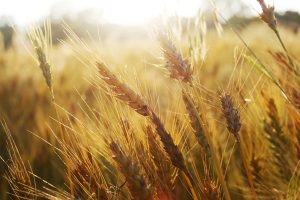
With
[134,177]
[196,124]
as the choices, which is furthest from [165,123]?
[134,177]

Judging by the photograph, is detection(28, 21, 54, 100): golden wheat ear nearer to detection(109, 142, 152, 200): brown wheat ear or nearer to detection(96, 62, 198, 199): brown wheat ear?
detection(96, 62, 198, 199): brown wheat ear

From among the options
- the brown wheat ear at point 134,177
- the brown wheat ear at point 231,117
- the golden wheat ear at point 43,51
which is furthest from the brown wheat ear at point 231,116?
the golden wheat ear at point 43,51

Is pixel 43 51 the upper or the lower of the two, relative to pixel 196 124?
upper

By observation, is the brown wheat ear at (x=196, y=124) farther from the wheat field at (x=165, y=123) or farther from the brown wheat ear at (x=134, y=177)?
the brown wheat ear at (x=134, y=177)

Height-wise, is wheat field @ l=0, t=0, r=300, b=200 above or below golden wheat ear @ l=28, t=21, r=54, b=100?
below

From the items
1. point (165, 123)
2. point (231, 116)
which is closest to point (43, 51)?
point (165, 123)

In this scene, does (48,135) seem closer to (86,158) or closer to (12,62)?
(86,158)

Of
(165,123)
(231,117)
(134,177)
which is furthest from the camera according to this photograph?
(165,123)

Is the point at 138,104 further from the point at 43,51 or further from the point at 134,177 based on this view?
the point at 43,51

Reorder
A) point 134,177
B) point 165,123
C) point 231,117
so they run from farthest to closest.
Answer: point 165,123 → point 231,117 → point 134,177

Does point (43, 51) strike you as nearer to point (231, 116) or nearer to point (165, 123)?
point (165, 123)

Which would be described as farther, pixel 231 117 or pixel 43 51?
pixel 43 51

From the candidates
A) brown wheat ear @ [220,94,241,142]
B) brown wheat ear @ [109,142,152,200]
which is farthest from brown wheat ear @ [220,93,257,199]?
brown wheat ear @ [109,142,152,200]

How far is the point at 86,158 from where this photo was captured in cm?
81
